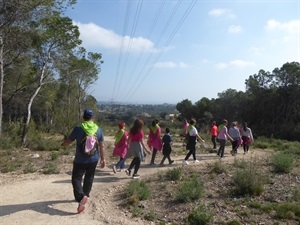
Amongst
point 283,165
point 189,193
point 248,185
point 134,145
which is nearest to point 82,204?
point 189,193

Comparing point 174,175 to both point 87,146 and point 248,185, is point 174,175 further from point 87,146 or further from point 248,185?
point 87,146

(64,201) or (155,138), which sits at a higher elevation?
(155,138)

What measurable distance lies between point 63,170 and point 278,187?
680 cm

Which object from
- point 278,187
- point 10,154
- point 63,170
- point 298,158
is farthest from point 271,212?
point 10,154

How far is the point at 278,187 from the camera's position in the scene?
930 centimetres

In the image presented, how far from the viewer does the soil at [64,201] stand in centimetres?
662

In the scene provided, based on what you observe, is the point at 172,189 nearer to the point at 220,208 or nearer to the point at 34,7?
→ the point at 220,208

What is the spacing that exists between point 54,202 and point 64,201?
0.21 m

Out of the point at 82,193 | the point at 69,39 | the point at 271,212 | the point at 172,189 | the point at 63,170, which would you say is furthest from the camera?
the point at 69,39

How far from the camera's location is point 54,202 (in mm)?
7480

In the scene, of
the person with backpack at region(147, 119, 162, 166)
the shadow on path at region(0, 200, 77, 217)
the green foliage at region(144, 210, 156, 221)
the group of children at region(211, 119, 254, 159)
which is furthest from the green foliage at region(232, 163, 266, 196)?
the group of children at region(211, 119, 254, 159)

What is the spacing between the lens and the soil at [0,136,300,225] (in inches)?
261

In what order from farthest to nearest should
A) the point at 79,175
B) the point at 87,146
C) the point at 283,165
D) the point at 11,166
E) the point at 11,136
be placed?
the point at 11,136 → the point at 11,166 → the point at 283,165 → the point at 79,175 → the point at 87,146

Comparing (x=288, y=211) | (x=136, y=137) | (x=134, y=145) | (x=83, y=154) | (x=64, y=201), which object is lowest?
(x=64, y=201)
